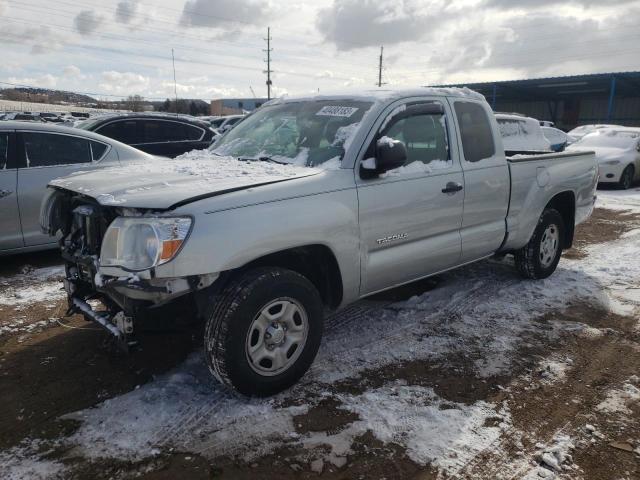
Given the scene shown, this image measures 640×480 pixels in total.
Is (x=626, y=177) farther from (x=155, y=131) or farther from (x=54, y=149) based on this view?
(x=54, y=149)

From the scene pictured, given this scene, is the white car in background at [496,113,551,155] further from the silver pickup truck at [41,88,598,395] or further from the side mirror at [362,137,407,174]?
the side mirror at [362,137,407,174]

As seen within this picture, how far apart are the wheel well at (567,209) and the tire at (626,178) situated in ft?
29.7

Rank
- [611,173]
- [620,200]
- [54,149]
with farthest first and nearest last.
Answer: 1. [611,173]
2. [620,200]
3. [54,149]

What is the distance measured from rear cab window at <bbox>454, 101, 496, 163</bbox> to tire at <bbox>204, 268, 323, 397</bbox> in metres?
2.10

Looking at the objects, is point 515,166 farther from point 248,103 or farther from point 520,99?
point 248,103

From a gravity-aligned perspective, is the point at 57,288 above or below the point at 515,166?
below

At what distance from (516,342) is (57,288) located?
433 centimetres

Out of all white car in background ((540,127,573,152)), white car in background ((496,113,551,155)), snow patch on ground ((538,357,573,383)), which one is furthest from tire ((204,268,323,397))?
white car in background ((540,127,573,152))

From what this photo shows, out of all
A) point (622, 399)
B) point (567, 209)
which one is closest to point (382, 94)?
point (622, 399)

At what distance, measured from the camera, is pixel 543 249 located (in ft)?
18.3

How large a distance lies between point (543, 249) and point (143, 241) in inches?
172

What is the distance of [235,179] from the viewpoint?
321 centimetres

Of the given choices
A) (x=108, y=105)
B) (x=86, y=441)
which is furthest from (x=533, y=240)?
(x=108, y=105)

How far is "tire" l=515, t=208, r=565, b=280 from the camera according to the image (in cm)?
543
